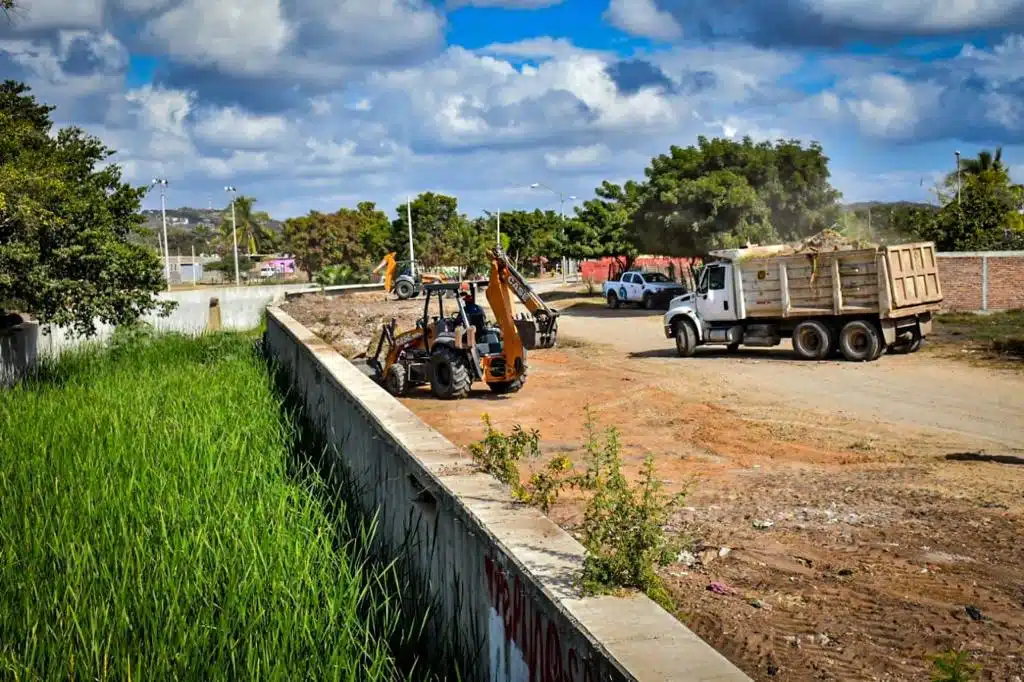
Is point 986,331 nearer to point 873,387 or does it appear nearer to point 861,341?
point 861,341

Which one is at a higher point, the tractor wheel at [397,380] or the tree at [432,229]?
the tree at [432,229]

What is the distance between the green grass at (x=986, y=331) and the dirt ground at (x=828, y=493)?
76.1 inches

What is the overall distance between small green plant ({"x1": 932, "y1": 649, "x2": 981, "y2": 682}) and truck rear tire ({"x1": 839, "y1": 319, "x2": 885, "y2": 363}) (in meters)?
A: 18.1

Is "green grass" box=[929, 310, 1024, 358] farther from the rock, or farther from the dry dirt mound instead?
the rock

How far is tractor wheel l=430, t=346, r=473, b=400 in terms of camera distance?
19.5 metres

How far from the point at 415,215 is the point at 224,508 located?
8986 centimetres

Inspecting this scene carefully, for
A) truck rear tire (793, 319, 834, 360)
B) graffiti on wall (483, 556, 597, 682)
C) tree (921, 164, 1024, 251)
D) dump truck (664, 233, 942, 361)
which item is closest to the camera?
graffiti on wall (483, 556, 597, 682)

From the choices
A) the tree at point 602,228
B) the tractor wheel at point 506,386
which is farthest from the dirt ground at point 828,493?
the tree at point 602,228

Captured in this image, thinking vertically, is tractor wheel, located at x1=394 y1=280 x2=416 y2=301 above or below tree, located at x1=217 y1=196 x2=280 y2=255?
below

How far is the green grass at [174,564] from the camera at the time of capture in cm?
522

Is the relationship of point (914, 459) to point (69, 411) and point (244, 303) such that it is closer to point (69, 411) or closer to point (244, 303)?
point (69, 411)

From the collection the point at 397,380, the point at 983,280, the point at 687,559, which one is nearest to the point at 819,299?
the point at 397,380

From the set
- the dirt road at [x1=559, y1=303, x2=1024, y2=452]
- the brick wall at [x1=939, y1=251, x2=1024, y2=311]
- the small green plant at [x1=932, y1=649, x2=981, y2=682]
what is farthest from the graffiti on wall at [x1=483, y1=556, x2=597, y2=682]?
the brick wall at [x1=939, y1=251, x2=1024, y2=311]

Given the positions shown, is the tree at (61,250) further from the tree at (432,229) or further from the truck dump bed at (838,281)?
the tree at (432,229)
